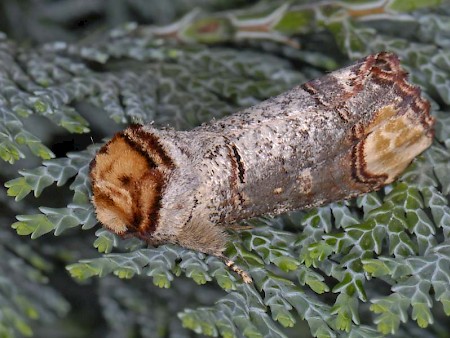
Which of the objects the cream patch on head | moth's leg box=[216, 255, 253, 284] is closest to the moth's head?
moth's leg box=[216, 255, 253, 284]

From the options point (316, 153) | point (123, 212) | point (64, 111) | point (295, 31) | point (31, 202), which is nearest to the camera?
point (123, 212)

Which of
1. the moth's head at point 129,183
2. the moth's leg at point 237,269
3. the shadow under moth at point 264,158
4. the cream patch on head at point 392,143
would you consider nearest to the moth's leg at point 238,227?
the shadow under moth at point 264,158

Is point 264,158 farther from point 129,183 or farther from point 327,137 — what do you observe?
point 129,183

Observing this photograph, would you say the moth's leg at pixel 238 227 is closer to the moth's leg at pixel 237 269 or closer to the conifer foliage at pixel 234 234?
the conifer foliage at pixel 234 234

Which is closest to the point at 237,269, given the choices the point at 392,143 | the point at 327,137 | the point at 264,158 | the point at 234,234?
the point at 234,234

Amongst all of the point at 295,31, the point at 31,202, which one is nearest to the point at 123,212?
the point at 31,202

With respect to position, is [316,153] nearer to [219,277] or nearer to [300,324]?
[219,277]
